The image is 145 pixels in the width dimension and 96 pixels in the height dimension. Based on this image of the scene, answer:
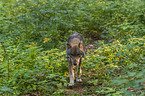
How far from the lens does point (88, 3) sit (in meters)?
15.4

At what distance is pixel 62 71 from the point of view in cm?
829

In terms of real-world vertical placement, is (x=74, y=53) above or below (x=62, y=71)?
above

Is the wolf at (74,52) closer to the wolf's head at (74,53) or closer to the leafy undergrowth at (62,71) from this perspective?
the wolf's head at (74,53)

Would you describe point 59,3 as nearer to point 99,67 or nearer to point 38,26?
point 38,26

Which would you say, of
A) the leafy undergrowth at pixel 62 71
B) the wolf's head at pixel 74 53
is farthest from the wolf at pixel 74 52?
the leafy undergrowth at pixel 62 71

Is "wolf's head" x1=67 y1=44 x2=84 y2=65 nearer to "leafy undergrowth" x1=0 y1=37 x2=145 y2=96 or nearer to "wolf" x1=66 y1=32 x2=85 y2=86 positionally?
"wolf" x1=66 y1=32 x2=85 y2=86

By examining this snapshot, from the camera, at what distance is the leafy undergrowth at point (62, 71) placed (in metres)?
6.70

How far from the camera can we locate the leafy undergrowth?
6.70 m

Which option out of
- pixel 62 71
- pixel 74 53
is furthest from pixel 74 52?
pixel 62 71

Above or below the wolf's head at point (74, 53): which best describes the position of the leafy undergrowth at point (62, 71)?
below

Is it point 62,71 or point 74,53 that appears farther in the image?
point 62,71

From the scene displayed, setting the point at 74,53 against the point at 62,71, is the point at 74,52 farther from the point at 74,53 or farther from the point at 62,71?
the point at 62,71

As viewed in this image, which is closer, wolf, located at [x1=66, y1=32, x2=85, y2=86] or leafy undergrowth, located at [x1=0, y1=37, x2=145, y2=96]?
leafy undergrowth, located at [x1=0, y1=37, x2=145, y2=96]

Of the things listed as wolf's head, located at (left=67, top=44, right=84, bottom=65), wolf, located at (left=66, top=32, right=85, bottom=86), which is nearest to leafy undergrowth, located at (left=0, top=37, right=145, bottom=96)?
wolf, located at (left=66, top=32, right=85, bottom=86)
